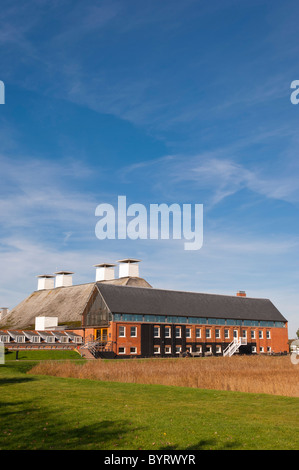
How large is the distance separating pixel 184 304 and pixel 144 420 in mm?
53995

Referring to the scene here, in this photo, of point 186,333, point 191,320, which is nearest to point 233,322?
point 191,320

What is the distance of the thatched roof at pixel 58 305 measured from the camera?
80.8 meters

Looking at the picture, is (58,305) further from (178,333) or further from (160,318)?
(178,333)

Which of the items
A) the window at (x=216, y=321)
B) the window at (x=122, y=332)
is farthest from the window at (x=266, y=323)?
the window at (x=122, y=332)

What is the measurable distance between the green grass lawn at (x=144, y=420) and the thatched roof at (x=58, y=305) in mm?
60302

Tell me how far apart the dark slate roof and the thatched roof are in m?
17.3

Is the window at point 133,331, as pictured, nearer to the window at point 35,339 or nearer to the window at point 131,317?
the window at point 131,317

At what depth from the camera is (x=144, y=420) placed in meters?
12.0

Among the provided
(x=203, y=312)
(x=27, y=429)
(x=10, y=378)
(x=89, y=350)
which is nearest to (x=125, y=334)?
(x=89, y=350)

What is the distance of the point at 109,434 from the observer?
1051cm

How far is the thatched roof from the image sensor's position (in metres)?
80.8

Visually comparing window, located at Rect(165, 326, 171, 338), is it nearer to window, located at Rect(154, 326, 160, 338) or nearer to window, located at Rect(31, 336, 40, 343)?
window, located at Rect(154, 326, 160, 338)
